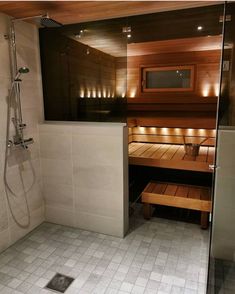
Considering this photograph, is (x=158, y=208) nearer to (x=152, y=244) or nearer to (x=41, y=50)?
(x=152, y=244)

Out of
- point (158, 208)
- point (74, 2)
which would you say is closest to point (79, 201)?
point (158, 208)

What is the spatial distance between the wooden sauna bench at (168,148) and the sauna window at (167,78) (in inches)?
26.9

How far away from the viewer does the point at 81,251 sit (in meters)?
2.40

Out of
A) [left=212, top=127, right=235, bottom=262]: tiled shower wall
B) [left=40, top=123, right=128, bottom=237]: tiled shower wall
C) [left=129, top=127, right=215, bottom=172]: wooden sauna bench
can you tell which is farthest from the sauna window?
[left=212, top=127, right=235, bottom=262]: tiled shower wall

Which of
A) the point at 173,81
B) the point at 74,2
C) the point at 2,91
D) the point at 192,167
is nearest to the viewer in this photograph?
the point at 74,2

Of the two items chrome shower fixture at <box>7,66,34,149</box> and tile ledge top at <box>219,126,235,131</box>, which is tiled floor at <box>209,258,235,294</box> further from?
chrome shower fixture at <box>7,66,34,149</box>

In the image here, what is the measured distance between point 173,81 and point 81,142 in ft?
6.80

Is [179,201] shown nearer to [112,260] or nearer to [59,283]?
[112,260]

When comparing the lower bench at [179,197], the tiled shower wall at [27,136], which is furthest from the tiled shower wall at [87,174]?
the lower bench at [179,197]

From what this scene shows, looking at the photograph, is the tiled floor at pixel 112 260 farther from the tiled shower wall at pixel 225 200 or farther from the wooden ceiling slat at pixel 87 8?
the wooden ceiling slat at pixel 87 8

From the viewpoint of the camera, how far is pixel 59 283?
1981 millimetres

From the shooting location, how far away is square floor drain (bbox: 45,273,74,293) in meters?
1.93

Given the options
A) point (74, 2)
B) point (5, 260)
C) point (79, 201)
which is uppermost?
point (74, 2)

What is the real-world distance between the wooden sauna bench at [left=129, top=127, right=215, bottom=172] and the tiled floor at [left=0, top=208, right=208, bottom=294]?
2.43 feet
